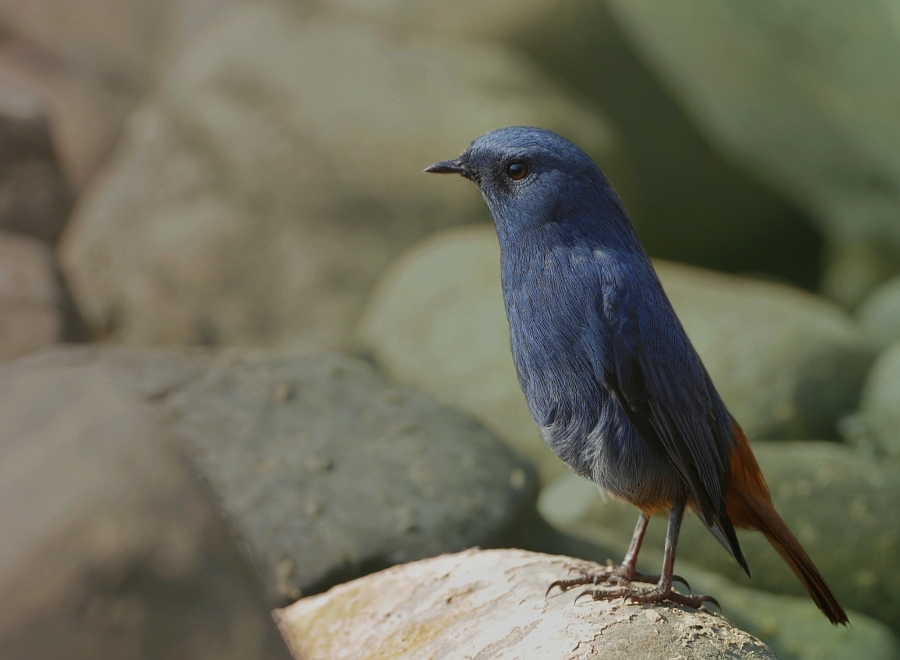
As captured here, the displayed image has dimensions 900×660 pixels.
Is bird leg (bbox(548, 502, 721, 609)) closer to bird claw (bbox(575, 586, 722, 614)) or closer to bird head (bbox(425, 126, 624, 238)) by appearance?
bird claw (bbox(575, 586, 722, 614))

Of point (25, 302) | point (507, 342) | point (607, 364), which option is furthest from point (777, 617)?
point (25, 302)

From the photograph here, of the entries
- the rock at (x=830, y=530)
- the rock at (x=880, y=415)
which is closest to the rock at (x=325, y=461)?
the rock at (x=830, y=530)

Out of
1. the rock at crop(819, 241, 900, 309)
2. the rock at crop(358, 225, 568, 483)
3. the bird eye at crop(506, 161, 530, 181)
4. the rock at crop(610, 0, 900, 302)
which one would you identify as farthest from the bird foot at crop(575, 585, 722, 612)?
the rock at crop(819, 241, 900, 309)

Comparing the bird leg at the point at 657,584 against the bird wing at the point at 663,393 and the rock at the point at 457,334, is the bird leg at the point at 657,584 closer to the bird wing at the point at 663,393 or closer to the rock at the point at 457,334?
the bird wing at the point at 663,393

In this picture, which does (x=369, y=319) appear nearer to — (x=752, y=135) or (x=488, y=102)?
(x=488, y=102)

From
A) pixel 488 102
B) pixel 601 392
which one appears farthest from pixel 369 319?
pixel 601 392
